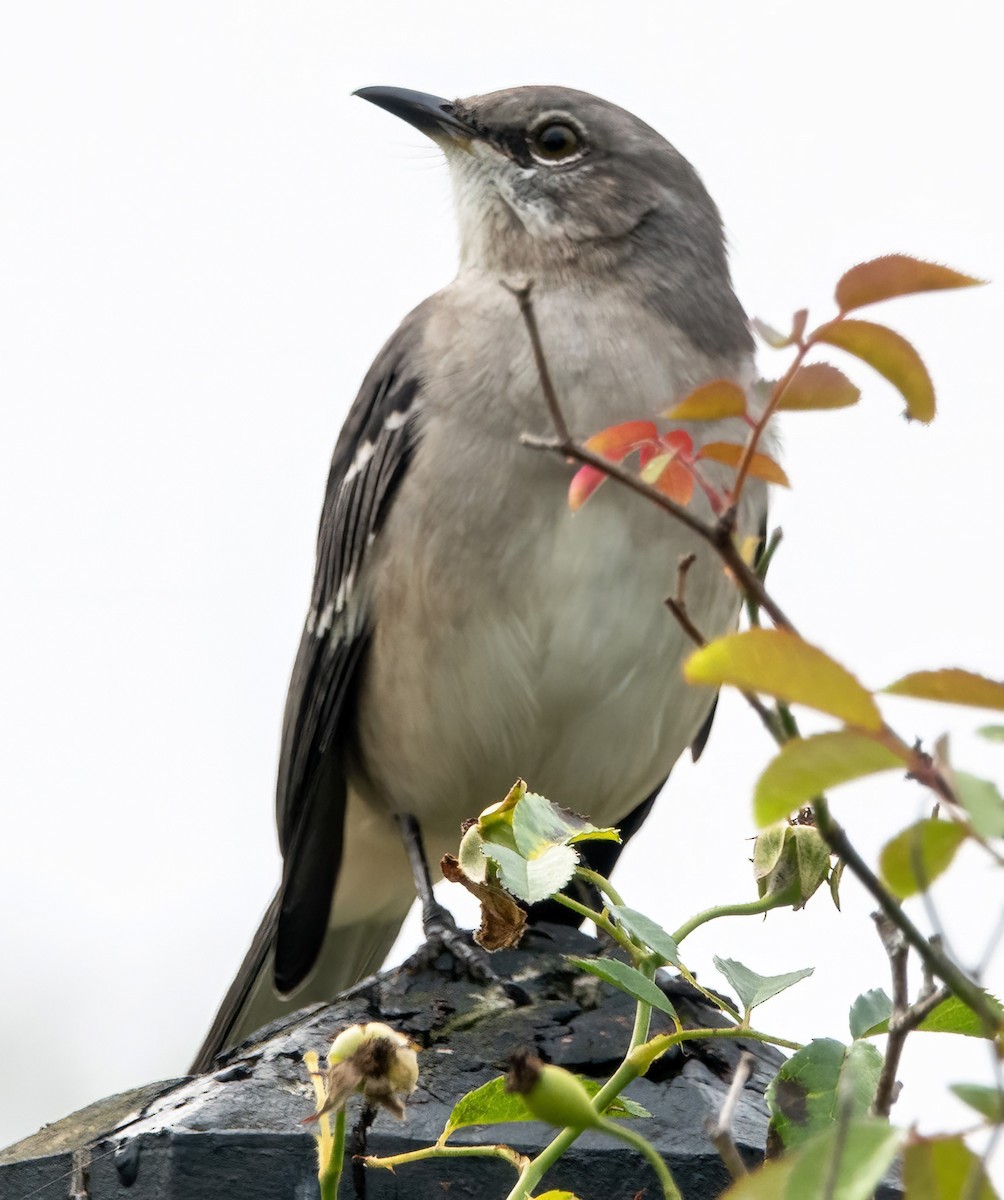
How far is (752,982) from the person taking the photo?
142 centimetres

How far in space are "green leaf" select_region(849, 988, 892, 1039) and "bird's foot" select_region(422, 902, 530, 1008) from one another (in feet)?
2.87

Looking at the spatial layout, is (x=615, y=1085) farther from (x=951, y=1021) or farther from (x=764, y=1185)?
(x=764, y=1185)

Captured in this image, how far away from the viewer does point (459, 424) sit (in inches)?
142

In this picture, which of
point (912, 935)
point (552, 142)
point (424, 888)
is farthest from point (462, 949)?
point (552, 142)

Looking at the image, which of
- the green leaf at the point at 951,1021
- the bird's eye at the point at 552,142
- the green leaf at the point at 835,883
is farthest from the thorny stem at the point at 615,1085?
the bird's eye at the point at 552,142

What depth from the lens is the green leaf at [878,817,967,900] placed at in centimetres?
75

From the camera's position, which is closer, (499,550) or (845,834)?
(845,834)

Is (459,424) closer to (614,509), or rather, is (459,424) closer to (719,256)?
(614,509)

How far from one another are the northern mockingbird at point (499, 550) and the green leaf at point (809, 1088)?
225 cm

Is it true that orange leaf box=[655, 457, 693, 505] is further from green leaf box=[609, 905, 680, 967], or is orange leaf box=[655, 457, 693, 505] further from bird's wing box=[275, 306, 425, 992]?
bird's wing box=[275, 306, 425, 992]

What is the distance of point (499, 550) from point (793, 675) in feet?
9.07

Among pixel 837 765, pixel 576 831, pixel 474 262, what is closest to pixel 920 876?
pixel 837 765

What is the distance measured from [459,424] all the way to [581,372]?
30 cm

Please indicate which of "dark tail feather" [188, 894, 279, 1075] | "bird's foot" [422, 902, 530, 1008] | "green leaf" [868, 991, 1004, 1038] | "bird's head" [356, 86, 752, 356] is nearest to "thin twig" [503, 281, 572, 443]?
"green leaf" [868, 991, 1004, 1038]
